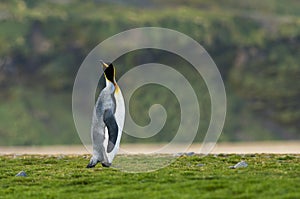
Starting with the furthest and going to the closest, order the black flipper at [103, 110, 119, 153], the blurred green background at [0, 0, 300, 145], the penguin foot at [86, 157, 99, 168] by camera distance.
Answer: the blurred green background at [0, 0, 300, 145] < the penguin foot at [86, 157, 99, 168] < the black flipper at [103, 110, 119, 153]

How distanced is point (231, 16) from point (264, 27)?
4.91 m

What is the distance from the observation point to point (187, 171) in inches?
572

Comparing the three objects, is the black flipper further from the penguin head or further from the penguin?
the penguin head

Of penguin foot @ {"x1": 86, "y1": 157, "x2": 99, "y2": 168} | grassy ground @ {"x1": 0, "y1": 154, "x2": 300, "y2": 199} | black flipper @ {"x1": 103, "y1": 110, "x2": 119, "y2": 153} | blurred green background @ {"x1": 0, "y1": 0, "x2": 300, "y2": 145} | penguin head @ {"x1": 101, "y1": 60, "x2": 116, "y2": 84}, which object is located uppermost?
blurred green background @ {"x1": 0, "y1": 0, "x2": 300, "y2": 145}

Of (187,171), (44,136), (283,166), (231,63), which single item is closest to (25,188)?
(187,171)

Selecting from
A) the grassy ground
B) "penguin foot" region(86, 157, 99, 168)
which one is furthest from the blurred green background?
the grassy ground

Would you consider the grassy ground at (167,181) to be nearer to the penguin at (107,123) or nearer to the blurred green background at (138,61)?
the penguin at (107,123)

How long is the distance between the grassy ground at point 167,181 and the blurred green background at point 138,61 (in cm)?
5138

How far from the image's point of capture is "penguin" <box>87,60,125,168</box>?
51.2 feet

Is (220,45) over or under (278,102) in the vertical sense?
over

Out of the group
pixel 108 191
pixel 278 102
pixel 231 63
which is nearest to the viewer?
pixel 108 191

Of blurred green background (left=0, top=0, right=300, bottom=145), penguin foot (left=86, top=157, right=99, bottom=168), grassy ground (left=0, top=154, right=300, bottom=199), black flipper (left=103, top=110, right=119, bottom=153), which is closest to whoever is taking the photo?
grassy ground (left=0, top=154, right=300, bottom=199)

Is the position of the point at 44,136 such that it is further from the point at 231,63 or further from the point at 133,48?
the point at 231,63

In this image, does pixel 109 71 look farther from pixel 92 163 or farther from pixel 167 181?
pixel 167 181
